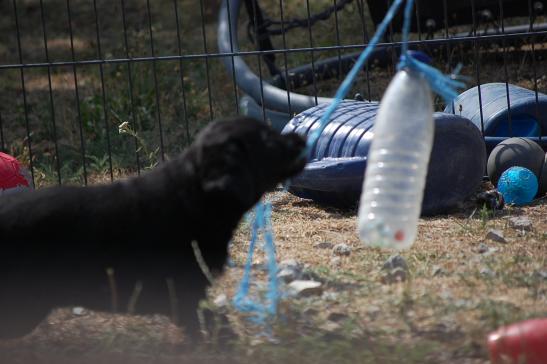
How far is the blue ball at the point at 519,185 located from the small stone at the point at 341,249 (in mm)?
1437

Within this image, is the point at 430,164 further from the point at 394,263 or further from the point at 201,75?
the point at 201,75

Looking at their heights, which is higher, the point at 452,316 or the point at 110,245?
the point at 110,245

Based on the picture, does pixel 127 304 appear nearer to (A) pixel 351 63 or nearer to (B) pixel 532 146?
(B) pixel 532 146

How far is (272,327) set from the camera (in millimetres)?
3832

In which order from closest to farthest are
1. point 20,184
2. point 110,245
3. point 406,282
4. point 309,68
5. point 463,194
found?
point 110,245 → point 406,282 → point 20,184 → point 463,194 → point 309,68

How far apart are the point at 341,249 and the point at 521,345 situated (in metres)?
1.86

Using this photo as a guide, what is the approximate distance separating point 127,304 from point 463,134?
2772 millimetres

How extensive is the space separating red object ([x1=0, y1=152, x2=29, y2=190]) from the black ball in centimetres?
306

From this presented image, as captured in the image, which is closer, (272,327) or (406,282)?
(272,327)

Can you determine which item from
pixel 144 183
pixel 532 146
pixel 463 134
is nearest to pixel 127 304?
pixel 144 183

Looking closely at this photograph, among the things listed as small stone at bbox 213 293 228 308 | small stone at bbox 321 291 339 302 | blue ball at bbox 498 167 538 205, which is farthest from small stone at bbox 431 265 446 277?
blue ball at bbox 498 167 538 205

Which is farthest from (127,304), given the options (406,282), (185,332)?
(406,282)

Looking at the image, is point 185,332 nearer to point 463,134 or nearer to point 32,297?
point 32,297

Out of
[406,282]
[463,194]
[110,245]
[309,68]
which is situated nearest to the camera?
[110,245]
